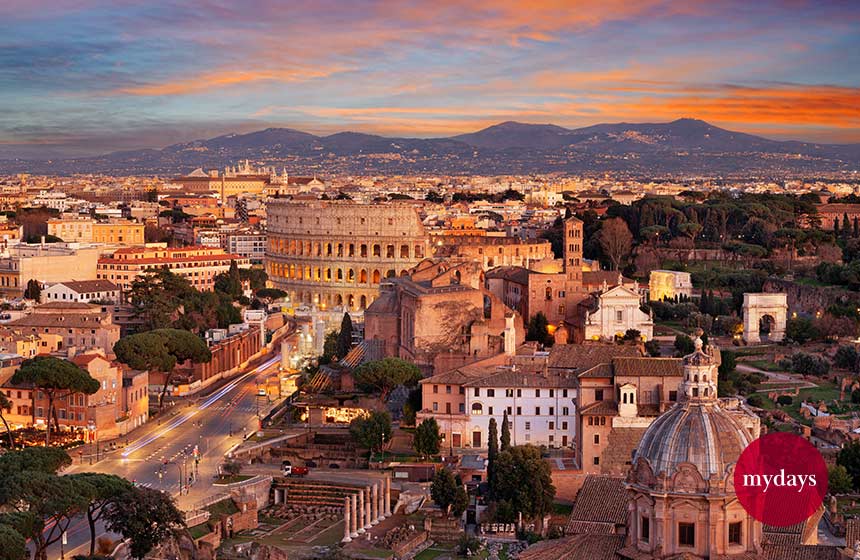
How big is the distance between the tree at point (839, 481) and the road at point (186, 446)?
14060 millimetres

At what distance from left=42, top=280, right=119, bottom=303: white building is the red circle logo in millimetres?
40873

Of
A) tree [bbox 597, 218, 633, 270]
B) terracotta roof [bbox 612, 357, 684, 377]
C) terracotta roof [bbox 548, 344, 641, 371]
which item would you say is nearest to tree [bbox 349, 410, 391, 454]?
terracotta roof [bbox 548, 344, 641, 371]

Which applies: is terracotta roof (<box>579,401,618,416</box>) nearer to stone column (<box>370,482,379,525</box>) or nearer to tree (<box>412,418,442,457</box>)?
tree (<box>412,418,442,457</box>)

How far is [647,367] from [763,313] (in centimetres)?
2033

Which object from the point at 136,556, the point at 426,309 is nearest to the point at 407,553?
the point at 136,556

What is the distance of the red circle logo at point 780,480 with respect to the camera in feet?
63.2

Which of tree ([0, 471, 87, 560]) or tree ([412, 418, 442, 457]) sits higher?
tree ([0, 471, 87, 560])

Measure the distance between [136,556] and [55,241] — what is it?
193ft

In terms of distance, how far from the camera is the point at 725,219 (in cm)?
7594

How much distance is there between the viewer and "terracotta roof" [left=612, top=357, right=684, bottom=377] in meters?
32.1

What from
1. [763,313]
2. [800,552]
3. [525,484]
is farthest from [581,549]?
[763,313]

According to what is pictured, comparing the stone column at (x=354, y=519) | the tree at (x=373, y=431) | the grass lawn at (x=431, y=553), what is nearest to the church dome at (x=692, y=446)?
the grass lawn at (x=431, y=553)

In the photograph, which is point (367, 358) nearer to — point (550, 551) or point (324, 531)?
point (324, 531)

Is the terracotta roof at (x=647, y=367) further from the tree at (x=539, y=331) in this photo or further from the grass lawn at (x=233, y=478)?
the tree at (x=539, y=331)
